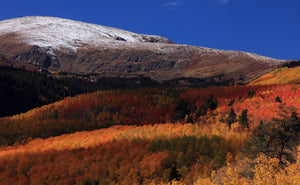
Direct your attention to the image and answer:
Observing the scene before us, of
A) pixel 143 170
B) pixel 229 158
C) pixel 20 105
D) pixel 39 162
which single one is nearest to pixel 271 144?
pixel 229 158

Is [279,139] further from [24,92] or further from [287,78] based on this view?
[24,92]

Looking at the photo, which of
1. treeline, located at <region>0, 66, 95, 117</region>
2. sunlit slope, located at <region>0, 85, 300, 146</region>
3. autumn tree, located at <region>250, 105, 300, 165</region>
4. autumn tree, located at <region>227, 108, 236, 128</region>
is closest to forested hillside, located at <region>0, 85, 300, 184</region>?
autumn tree, located at <region>250, 105, 300, 165</region>

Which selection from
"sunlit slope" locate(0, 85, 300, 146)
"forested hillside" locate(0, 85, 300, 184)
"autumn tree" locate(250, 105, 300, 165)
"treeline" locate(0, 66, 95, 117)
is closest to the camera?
"forested hillside" locate(0, 85, 300, 184)

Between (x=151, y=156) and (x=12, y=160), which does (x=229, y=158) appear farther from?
(x=12, y=160)

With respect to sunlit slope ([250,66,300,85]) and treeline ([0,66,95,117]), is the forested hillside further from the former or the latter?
treeline ([0,66,95,117])

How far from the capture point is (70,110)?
53469 mm

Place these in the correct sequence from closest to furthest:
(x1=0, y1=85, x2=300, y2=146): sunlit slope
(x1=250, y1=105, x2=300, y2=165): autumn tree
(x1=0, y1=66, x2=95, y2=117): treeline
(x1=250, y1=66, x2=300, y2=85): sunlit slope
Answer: (x1=250, y1=105, x2=300, y2=165): autumn tree → (x1=0, y1=85, x2=300, y2=146): sunlit slope → (x1=250, y1=66, x2=300, y2=85): sunlit slope → (x1=0, y1=66, x2=95, y2=117): treeline

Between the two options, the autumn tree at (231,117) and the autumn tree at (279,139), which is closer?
the autumn tree at (279,139)

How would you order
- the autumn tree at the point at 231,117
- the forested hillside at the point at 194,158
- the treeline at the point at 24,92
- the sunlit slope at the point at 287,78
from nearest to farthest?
the forested hillside at the point at 194,158 < the autumn tree at the point at 231,117 < the sunlit slope at the point at 287,78 < the treeline at the point at 24,92

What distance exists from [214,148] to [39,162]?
1441 cm

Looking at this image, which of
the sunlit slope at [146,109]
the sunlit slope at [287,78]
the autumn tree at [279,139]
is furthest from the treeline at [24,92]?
the autumn tree at [279,139]

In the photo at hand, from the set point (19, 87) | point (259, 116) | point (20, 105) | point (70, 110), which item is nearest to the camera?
point (259, 116)

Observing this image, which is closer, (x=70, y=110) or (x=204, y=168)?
(x=204, y=168)

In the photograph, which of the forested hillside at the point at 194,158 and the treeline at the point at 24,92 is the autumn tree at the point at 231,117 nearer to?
the forested hillside at the point at 194,158
